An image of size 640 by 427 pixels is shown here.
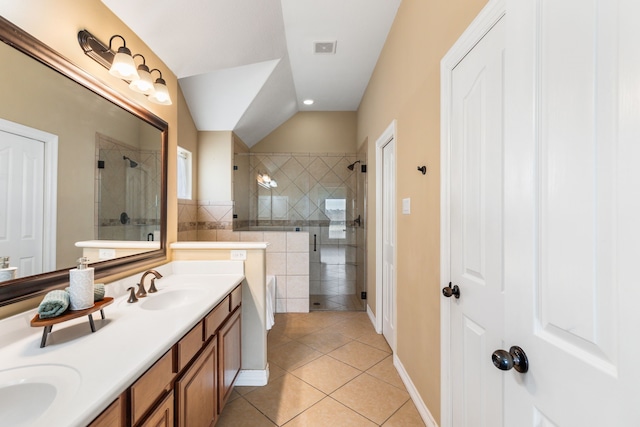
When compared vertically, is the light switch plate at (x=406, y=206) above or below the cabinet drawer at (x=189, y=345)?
above

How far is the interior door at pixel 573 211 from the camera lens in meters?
0.45

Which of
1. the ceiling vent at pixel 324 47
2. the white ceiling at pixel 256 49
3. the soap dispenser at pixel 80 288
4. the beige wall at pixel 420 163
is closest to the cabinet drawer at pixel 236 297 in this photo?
the soap dispenser at pixel 80 288

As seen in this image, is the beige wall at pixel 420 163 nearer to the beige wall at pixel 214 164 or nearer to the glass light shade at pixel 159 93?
the glass light shade at pixel 159 93

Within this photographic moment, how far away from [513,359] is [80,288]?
147 cm

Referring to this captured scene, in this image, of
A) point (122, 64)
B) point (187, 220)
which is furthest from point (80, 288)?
point (187, 220)

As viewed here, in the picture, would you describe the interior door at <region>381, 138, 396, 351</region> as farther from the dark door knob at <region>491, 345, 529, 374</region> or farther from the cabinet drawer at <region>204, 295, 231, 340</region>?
the dark door knob at <region>491, 345, 529, 374</region>

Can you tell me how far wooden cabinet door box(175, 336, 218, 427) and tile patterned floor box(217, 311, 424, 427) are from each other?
1.30 ft

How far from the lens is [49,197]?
3.57ft

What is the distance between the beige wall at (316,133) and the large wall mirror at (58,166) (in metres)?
2.66

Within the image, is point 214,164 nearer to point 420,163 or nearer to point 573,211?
point 420,163

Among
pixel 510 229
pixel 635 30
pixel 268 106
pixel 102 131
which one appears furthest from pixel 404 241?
pixel 268 106

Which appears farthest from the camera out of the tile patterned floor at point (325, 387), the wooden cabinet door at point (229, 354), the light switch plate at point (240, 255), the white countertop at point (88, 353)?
the light switch plate at point (240, 255)

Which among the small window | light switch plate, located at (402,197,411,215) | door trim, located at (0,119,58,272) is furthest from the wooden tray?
the small window

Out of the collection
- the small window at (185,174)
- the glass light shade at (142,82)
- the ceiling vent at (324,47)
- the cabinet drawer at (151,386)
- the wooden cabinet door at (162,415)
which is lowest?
the wooden cabinet door at (162,415)
